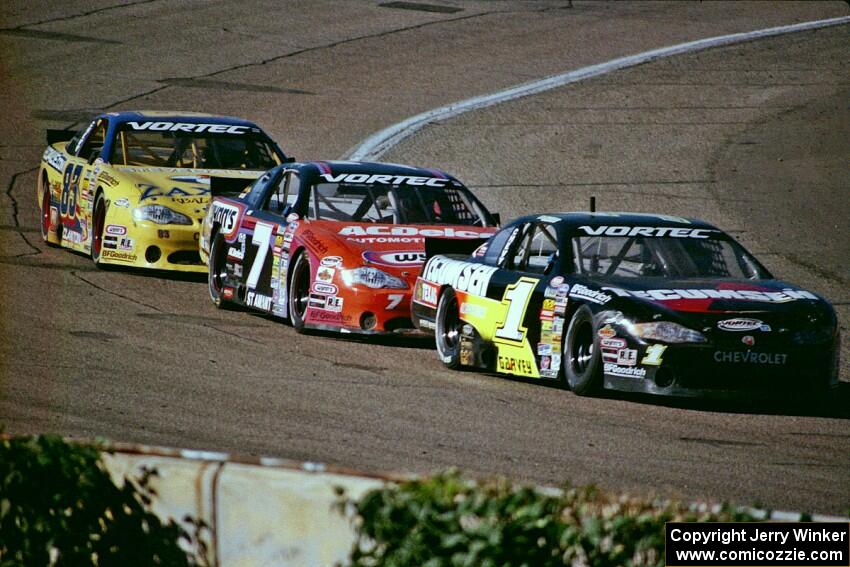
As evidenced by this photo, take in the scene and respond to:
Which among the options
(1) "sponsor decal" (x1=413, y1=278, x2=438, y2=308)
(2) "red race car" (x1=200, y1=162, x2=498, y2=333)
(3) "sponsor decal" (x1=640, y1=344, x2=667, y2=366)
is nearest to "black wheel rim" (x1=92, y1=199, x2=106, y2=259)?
(2) "red race car" (x1=200, y1=162, x2=498, y2=333)

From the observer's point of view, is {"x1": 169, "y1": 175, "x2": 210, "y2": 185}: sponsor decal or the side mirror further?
{"x1": 169, "y1": 175, "x2": 210, "y2": 185}: sponsor decal

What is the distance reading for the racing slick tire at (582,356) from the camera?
959 cm

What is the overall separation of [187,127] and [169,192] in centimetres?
113

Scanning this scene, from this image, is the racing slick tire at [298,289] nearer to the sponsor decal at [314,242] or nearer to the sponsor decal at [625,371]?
the sponsor decal at [314,242]

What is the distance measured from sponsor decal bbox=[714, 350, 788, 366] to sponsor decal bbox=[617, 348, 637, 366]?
1.56ft

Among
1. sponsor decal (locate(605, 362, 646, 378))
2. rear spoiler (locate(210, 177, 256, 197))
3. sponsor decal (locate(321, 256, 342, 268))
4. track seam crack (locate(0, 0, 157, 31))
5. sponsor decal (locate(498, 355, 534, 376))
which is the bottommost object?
sponsor decal (locate(498, 355, 534, 376))

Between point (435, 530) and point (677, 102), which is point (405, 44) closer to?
point (677, 102)

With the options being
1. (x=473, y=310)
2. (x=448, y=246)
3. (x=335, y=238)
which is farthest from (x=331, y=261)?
(x=473, y=310)

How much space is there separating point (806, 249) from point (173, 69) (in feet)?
43.7

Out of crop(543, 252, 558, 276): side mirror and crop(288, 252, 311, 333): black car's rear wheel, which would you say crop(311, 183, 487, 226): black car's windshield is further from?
crop(543, 252, 558, 276): side mirror

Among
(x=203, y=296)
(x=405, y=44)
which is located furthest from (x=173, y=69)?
(x=203, y=296)

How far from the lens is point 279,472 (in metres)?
4.75

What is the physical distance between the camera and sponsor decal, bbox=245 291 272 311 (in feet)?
42.0

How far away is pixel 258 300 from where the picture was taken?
42.4ft
